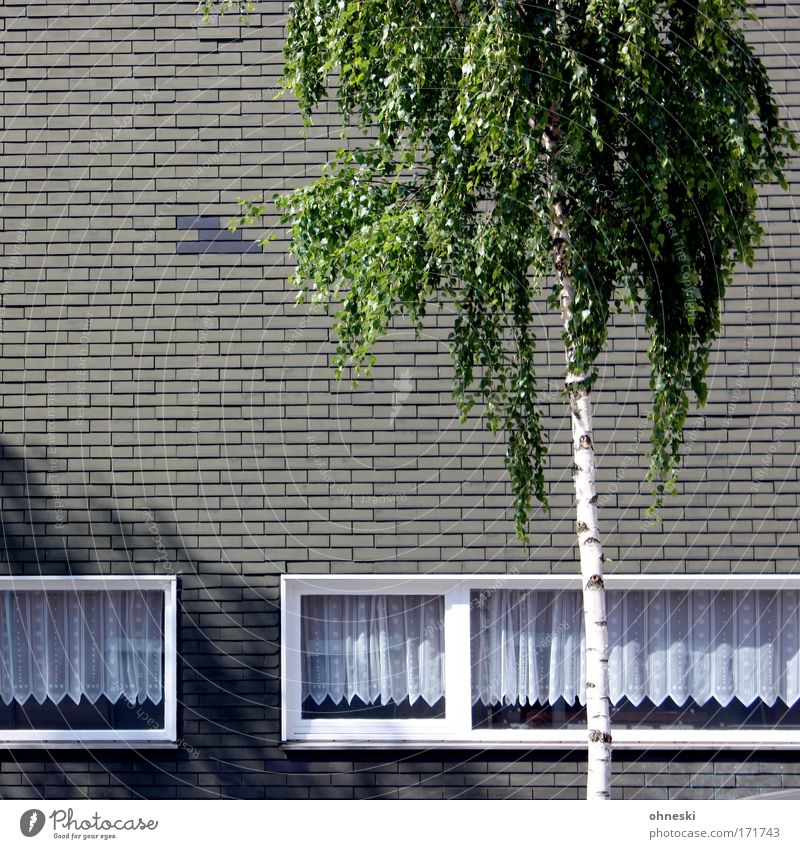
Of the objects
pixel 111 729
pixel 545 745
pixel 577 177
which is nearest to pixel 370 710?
pixel 545 745

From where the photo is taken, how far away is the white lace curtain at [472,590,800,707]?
666cm

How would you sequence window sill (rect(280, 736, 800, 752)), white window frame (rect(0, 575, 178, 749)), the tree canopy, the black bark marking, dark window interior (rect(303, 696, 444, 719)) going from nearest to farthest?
1. the tree canopy
2. the black bark marking
3. window sill (rect(280, 736, 800, 752))
4. white window frame (rect(0, 575, 178, 749))
5. dark window interior (rect(303, 696, 444, 719))

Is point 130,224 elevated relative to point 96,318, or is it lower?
elevated

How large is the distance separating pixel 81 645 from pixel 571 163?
4.59 metres

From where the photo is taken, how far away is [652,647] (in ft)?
22.0

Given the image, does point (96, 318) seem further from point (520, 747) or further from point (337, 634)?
point (520, 747)

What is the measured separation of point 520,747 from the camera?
652 cm

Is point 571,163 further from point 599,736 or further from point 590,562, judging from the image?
point 599,736

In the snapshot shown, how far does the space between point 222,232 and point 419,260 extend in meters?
2.63

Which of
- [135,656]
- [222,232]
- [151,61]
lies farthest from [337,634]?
[151,61]
